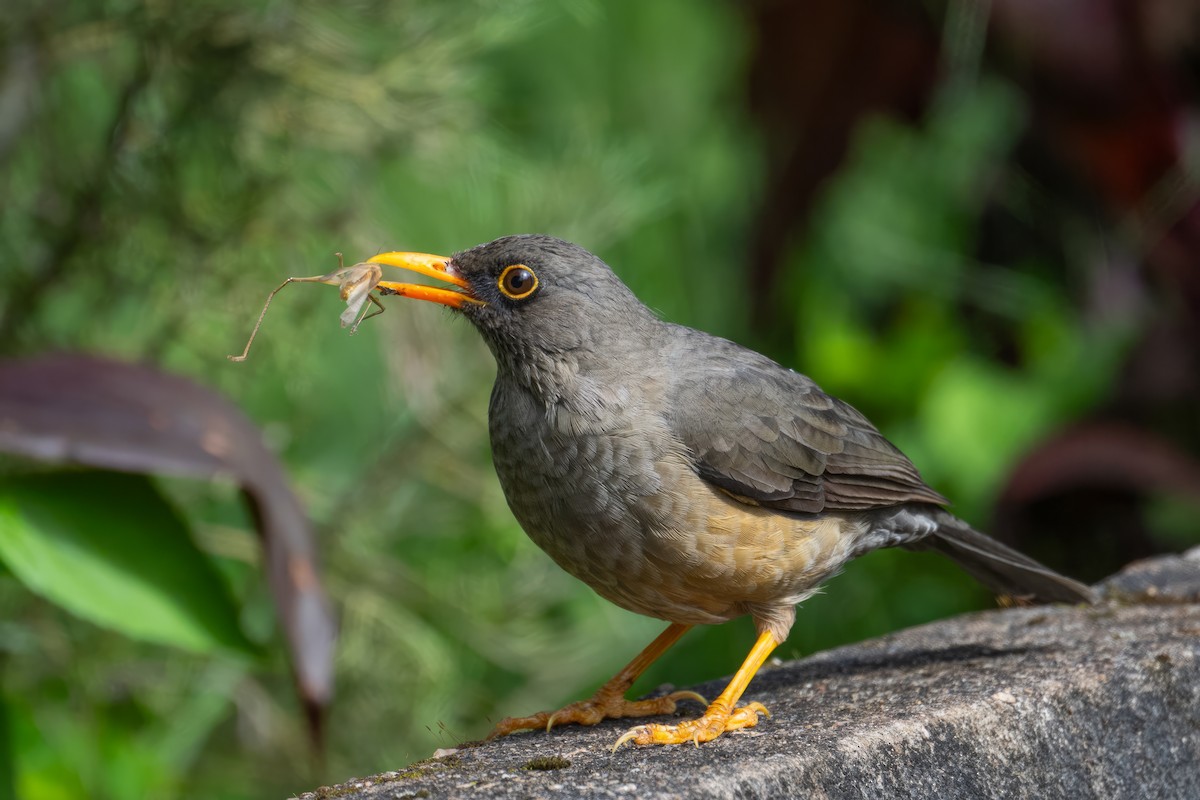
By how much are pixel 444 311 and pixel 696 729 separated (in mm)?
2212

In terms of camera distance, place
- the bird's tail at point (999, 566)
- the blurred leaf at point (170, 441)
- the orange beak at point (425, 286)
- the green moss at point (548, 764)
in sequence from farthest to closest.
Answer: the bird's tail at point (999, 566)
the blurred leaf at point (170, 441)
the orange beak at point (425, 286)
the green moss at point (548, 764)

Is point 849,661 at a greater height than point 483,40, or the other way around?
point 483,40

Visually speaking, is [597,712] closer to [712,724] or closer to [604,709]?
[604,709]

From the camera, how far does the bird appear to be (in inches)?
131

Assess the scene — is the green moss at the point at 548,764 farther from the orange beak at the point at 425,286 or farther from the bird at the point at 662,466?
the orange beak at the point at 425,286

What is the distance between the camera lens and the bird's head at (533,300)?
3594 mm

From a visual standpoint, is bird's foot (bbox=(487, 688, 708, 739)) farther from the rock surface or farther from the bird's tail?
the bird's tail

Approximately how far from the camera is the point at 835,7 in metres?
5.71

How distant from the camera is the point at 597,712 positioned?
3572 mm

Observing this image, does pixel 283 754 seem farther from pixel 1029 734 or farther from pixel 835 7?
pixel 835 7

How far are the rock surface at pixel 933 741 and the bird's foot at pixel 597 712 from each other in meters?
0.04

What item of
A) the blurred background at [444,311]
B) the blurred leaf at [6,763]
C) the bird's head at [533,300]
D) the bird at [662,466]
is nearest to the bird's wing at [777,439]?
the bird at [662,466]

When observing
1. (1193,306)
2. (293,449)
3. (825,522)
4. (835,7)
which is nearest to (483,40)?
(835,7)

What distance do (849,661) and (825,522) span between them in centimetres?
49
